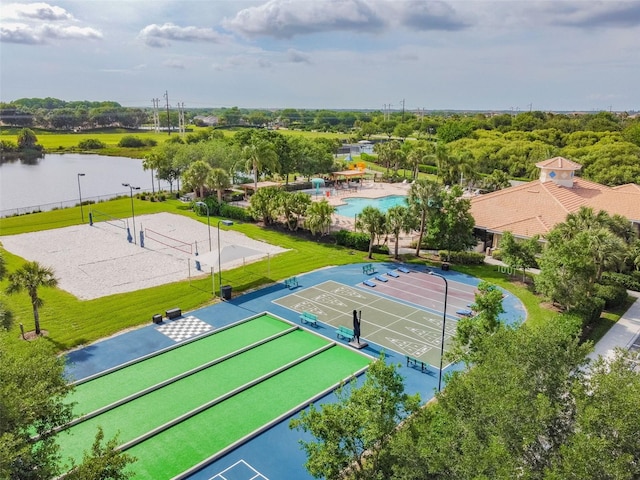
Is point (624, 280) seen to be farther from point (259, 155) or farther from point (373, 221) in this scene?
point (259, 155)

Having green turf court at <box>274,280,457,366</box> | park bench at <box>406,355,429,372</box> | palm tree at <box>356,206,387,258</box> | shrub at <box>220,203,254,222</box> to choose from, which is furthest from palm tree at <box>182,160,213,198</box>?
park bench at <box>406,355,429,372</box>

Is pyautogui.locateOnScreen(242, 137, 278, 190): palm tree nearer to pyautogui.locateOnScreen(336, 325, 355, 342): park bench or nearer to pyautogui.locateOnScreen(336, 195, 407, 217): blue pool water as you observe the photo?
pyautogui.locateOnScreen(336, 195, 407, 217): blue pool water

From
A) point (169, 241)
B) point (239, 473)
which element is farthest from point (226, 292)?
point (239, 473)

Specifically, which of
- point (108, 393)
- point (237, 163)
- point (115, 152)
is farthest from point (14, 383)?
point (115, 152)

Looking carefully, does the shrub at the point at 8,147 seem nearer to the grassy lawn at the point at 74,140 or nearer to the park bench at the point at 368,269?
the grassy lawn at the point at 74,140

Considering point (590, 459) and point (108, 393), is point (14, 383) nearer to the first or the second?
point (108, 393)

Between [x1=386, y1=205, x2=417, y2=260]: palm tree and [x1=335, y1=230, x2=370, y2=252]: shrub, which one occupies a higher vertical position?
[x1=386, y1=205, x2=417, y2=260]: palm tree
